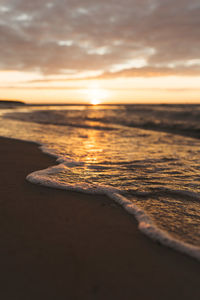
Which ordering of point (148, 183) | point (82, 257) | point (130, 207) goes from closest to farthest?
point (82, 257)
point (130, 207)
point (148, 183)

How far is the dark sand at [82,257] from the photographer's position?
1647 millimetres

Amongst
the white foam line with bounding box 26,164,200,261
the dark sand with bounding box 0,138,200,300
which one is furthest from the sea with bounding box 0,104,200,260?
the dark sand with bounding box 0,138,200,300

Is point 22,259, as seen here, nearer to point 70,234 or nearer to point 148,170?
point 70,234

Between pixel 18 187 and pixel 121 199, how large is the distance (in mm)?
1867

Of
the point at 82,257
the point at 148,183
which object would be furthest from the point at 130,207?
the point at 82,257

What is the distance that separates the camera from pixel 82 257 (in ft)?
6.50

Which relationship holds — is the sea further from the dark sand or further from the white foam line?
the dark sand

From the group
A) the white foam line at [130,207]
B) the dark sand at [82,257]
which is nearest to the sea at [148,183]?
the white foam line at [130,207]

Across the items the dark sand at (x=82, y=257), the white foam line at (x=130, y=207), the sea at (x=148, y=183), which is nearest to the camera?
the dark sand at (x=82, y=257)

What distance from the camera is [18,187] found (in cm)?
356

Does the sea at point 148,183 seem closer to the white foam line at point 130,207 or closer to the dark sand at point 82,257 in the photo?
the white foam line at point 130,207

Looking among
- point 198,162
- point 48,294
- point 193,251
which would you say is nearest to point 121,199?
point 193,251

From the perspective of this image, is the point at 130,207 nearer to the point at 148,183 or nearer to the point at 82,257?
the point at 148,183

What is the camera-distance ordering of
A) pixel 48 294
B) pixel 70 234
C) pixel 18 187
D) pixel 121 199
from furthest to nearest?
1. pixel 18 187
2. pixel 121 199
3. pixel 70 234
4. pixel 48 294
